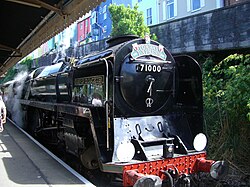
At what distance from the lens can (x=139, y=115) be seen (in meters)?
4.80

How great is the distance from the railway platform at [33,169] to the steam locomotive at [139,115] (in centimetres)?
42

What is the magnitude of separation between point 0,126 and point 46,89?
2280 millimetres

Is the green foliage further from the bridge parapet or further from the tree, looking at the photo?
the tree

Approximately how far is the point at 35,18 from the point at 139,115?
361 centimetres

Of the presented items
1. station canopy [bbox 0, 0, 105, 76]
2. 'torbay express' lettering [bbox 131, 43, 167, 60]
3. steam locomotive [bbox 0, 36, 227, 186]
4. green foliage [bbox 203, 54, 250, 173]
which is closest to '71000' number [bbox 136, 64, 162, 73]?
steam locomotive [bbox 0, 36, 227, 186]

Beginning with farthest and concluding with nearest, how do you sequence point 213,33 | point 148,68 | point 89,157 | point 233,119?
point 213,33 < point 233,119 < point 89,157 < point 148,68

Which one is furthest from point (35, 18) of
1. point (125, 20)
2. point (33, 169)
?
point (125, 20)

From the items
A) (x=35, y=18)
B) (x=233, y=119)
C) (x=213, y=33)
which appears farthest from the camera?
(x=213, y=33)

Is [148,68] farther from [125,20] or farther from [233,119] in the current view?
[125,20]

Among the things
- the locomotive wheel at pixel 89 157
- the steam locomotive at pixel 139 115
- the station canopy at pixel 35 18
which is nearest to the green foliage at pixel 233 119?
the steam locomotive at pixel 139 115

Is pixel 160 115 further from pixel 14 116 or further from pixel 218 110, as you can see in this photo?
pixel 14 116

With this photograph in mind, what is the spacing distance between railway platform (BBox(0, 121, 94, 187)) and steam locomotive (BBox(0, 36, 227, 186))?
0.42 m

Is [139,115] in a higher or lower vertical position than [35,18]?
lower

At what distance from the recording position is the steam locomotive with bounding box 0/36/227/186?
418 centimetres
